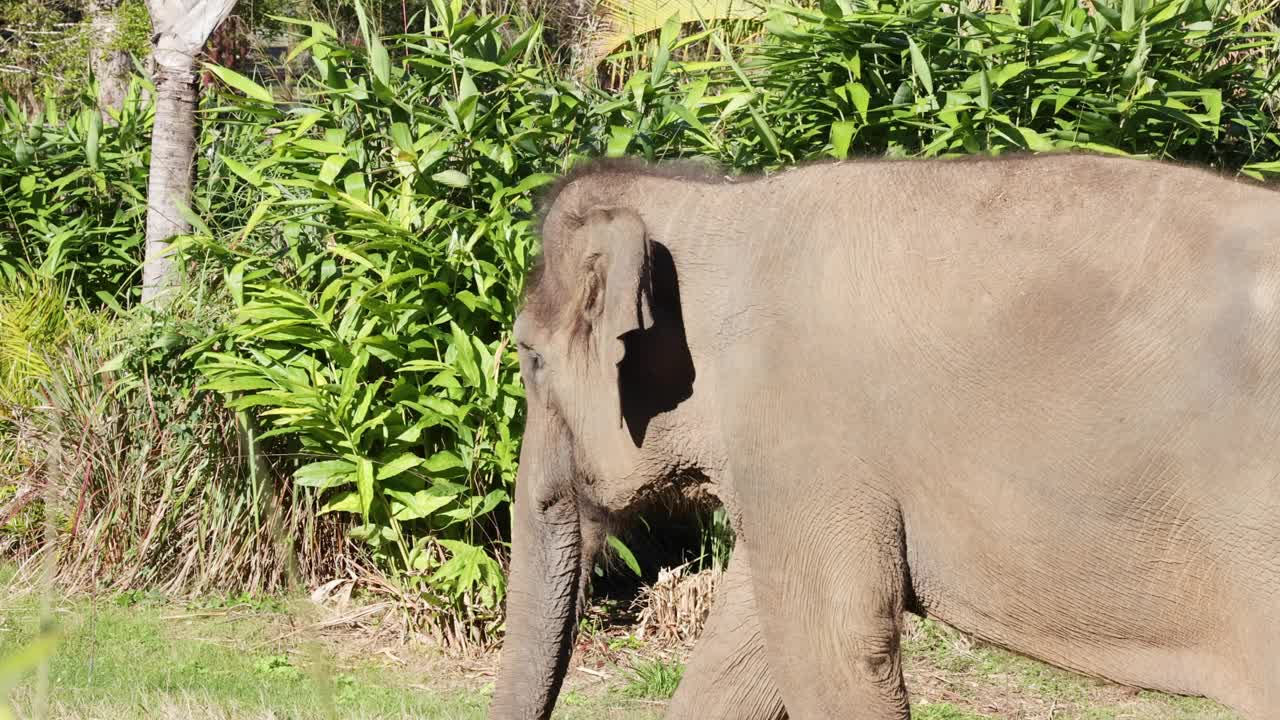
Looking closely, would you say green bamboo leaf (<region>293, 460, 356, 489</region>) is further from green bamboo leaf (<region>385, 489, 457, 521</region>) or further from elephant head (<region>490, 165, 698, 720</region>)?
elephant head (<region>490, 165, 698, 720</region>)

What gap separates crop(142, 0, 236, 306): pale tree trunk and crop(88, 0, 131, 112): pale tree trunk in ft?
12.6

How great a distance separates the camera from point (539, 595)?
3896mm

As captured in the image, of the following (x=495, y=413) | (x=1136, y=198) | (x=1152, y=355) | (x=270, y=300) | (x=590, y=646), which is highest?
(x=1136, y=198)

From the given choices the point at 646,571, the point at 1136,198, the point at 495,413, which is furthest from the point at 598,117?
the point at 1136,198

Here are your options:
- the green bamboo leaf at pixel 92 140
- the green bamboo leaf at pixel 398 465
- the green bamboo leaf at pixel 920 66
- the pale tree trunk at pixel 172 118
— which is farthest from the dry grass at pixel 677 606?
the green bamboo leaf at pixel 92 140

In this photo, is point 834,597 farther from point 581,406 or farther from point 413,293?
point 413,293

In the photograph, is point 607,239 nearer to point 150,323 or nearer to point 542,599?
point 542,599

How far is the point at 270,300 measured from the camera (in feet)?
20.7

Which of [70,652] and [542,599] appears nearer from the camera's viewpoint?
[542,599]

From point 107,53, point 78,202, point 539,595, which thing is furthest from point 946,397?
point 107,53

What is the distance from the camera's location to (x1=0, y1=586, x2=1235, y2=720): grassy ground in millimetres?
5418

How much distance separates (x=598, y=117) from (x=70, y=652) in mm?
3242

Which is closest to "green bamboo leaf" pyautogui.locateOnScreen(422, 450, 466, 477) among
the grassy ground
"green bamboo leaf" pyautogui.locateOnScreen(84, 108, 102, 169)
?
the grassy ground

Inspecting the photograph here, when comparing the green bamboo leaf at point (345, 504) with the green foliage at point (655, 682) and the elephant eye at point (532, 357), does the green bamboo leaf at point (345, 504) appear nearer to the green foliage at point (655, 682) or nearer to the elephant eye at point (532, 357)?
the green foliage at point (655, 682)
